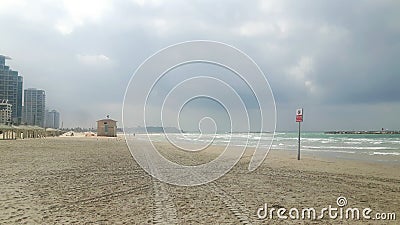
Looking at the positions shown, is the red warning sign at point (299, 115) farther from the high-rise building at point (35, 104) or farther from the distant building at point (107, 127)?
the high-rise building at point (35, 104)

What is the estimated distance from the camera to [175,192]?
28.3 feet

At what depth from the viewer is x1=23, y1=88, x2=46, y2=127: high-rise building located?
487 ft

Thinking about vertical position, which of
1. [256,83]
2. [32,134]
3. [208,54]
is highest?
[208,54]

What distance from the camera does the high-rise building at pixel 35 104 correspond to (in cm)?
14838

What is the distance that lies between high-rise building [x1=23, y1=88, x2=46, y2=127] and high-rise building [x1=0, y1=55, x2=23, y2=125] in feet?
49.0

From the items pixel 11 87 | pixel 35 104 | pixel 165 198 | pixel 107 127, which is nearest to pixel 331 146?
pixel 165 198

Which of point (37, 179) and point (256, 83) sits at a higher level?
point (256, 83)

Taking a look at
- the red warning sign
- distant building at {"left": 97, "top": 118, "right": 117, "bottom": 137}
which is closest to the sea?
the red warning sign

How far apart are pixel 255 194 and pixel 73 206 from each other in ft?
13.4

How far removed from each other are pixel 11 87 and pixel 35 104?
2441 cm

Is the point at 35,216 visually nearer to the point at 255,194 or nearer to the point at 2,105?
the point at 255,194

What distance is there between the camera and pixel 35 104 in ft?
500

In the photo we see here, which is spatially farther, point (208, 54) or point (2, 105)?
point (2, 105)

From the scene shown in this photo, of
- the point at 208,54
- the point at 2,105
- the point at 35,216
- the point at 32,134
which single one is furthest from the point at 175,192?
the point at 2,105
